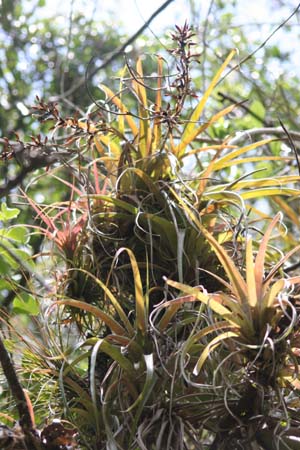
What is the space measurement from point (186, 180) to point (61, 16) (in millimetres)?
2160

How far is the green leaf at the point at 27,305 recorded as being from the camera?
4.05 feet

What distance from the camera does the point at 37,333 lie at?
1224mm

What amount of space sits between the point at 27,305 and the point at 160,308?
0.99ft

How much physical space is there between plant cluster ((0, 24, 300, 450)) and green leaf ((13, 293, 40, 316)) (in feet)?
0.07

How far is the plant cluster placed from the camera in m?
0.94

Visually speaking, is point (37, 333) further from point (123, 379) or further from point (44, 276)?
point (123, 379)

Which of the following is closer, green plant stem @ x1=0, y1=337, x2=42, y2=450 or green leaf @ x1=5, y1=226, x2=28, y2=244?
green plant stem @ x1=0, y1=337, x2=42, y2=450

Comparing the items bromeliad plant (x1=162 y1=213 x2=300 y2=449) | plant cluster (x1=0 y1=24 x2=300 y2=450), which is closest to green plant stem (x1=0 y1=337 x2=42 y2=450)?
plant cluster (x1=0 y1=24 x2=300 y2=450)

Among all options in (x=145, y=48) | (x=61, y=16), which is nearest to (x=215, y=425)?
(x=145, y=48)

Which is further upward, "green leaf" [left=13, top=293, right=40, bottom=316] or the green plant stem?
"green leaf" [left=13, top=293, right=40, bottom=316]

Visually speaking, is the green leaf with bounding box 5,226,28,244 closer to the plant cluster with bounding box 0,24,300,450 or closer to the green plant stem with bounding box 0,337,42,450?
the plant cluster with bounding box 0,24,300,450

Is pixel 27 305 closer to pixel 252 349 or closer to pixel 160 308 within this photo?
pixel 160 308

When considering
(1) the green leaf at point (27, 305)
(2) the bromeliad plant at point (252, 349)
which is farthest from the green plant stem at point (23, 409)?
(1) the green leaf at point (27, 305)

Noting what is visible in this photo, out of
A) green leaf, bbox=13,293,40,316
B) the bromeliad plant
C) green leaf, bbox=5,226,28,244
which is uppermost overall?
green leaf, bbox=5,226,28,244
